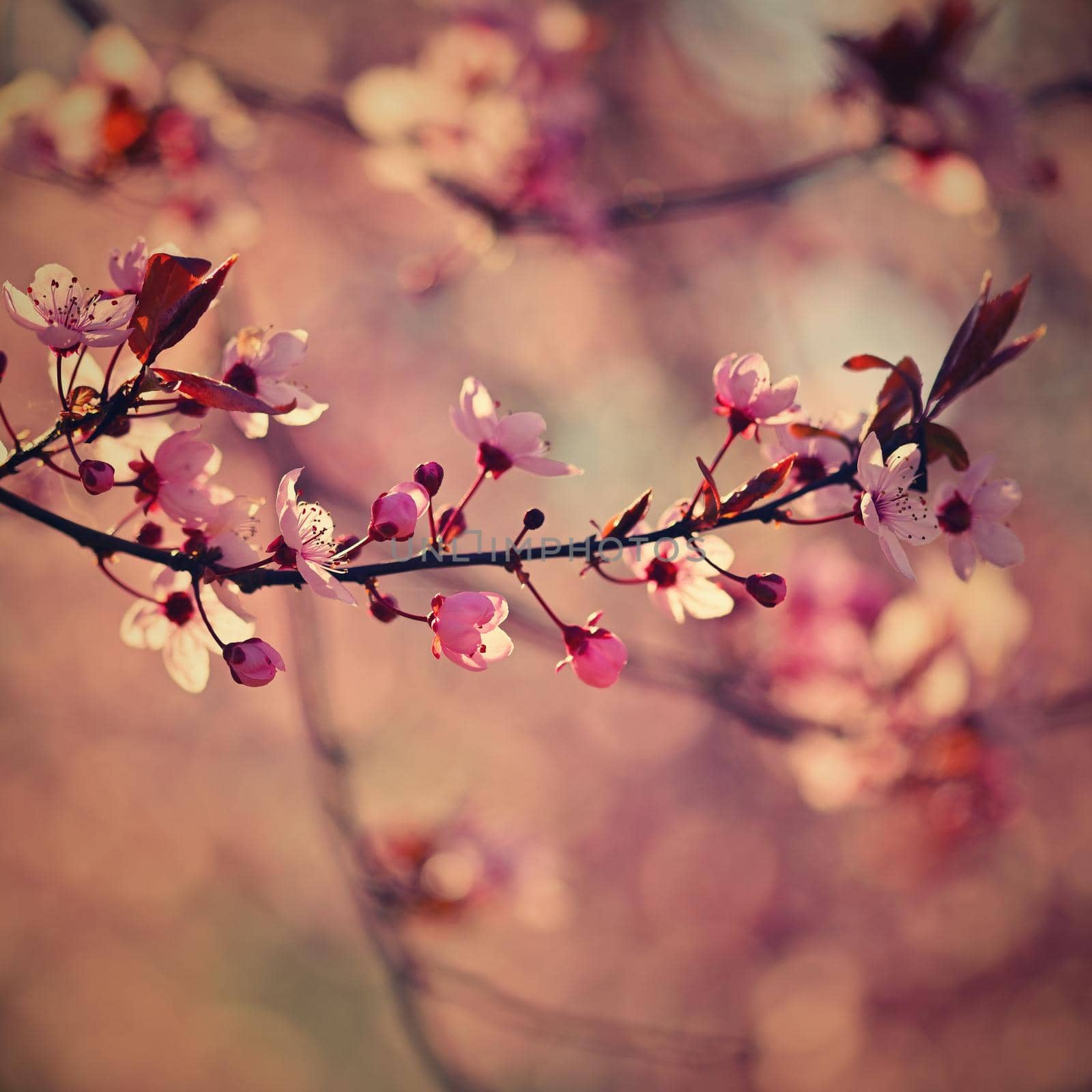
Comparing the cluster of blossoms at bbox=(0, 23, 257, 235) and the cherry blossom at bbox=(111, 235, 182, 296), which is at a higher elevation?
the cluster of blossoms at bbox=(0, 23, 257, 235)

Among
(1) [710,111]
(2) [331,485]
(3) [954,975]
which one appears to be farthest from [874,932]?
(1) [710,111]

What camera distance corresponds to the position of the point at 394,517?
0.41 meters

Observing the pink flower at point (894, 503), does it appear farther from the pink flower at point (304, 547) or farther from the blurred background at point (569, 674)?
the blurred background at point (569, 674)

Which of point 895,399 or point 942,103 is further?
point 942,103

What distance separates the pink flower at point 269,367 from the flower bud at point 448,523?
112 mm

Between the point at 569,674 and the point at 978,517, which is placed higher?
the point at 569,674

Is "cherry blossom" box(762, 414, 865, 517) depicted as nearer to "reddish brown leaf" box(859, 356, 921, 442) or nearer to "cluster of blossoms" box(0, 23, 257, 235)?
"reddish brown leaf" box(859, 356, 921, 442)

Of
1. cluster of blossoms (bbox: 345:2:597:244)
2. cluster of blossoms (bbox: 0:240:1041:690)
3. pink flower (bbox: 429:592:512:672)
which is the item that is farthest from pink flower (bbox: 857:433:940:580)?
cluster of blossoms (bbox: 345:2:597:244)

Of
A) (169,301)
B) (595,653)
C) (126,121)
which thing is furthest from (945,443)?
(126,121)

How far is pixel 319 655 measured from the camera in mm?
1211

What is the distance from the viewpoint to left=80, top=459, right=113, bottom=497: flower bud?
41cm

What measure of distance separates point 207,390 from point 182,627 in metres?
0.19

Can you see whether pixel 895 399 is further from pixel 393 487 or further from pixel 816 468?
pixel 393 487

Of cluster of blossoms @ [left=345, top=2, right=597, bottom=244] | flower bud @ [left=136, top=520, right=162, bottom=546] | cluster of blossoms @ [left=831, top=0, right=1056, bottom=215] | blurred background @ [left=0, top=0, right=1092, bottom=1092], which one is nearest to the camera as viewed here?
flower bud @ [left=136, top=520, right=162, bottom=546]
